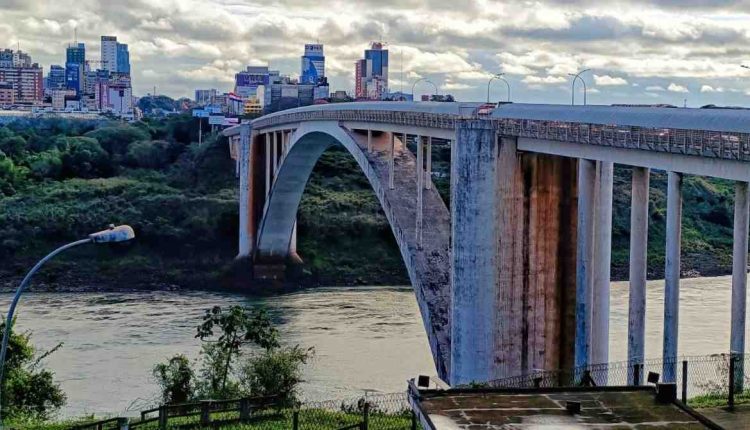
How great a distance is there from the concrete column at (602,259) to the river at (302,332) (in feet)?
36.8

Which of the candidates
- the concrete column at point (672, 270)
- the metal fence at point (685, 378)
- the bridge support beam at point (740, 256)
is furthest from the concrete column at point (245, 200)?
the bridge support beam at point (740, 256)

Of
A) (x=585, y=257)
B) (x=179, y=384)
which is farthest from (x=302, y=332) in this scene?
(x=585, y=257)

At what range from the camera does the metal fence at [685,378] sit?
1617 cm

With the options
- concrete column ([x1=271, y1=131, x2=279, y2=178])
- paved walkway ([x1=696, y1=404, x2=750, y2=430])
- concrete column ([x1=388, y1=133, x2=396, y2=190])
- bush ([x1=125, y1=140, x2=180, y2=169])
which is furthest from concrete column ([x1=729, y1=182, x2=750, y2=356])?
bush ([x1=125, y1=140, x2=180, y2=169])

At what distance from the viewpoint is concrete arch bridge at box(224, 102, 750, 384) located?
17.5 metres

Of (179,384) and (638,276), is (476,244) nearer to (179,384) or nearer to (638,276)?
(638,276)

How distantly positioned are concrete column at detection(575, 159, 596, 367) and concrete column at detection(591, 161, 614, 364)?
9 centimetres

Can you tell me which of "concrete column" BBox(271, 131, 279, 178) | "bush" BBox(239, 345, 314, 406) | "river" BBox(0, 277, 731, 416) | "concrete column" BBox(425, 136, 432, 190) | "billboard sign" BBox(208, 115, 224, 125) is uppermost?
"billboard sign" BBox(208, 115, 224, 125)

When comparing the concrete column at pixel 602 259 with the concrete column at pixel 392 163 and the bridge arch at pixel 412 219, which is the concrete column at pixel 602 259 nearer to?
the bridge arch at pixel 412 219

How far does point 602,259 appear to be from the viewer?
826 inches

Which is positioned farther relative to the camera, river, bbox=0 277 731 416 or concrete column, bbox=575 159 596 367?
river, bbox=0 277 731 416

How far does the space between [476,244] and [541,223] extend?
142 centimetres

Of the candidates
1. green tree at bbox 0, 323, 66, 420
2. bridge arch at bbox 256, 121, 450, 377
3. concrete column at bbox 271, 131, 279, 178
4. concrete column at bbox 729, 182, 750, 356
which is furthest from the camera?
concrete column at bbox 271, 131, 279, 178

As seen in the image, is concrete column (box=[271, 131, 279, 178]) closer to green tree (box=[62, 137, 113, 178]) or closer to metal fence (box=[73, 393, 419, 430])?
green tree (box=[62, 137, 113, 178])
